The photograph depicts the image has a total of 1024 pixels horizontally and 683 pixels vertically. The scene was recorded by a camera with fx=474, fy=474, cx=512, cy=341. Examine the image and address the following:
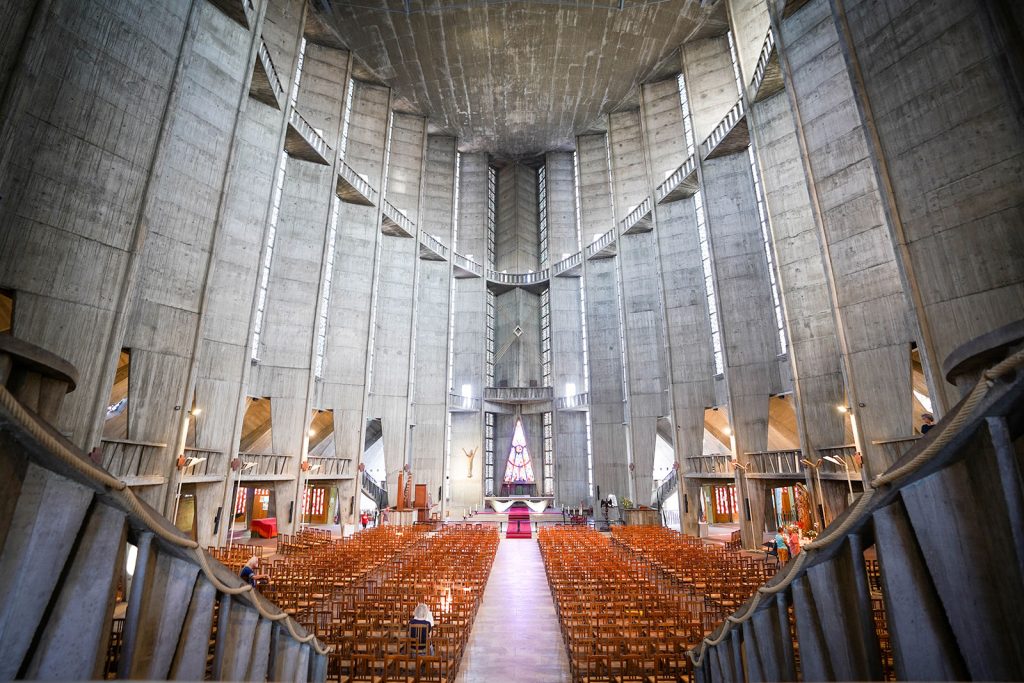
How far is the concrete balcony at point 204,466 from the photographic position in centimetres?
1299

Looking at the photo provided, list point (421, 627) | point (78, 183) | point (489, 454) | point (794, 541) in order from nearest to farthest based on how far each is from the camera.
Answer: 1. point (421, 627)
2. point (78, 183)
3. point (794, 541)
4. point (489, 454)

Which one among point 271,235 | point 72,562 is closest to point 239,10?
point 271,235

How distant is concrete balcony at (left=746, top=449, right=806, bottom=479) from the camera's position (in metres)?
15.4

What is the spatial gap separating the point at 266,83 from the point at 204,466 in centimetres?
1359

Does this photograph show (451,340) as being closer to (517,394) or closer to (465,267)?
(465,267)

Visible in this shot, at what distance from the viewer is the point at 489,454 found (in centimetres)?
3234

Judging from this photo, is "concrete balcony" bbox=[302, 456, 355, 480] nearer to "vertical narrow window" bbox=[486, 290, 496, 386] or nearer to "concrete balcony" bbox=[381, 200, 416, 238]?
"concrete balcony" bbox=[381, 200, 416, 238]

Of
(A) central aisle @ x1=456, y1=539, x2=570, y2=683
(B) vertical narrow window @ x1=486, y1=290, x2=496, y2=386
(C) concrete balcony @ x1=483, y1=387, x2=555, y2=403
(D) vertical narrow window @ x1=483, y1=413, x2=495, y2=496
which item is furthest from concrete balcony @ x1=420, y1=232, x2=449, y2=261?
(A) central aisle @ x1=456, y1=539, x2=570, y2=683

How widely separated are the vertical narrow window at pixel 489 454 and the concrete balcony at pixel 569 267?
35.4ft

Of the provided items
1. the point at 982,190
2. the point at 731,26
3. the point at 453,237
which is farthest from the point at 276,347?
the point at 731,26

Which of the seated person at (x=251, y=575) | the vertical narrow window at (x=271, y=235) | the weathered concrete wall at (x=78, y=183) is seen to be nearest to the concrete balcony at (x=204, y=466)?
the weathered concrete wall at (x=78, y=183)

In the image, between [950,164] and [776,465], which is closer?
[950,164]

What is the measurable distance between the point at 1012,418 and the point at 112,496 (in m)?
3.77

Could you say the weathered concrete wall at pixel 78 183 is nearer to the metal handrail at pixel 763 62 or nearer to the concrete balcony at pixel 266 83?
the concrete balcony at pixel 266 83
